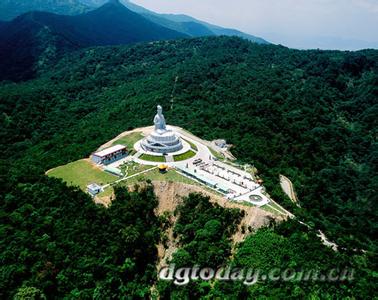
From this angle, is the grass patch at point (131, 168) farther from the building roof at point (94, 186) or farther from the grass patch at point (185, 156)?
the grass patch at point (185, 156)

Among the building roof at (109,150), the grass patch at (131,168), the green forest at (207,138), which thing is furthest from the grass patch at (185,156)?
the building roof at (109,150)

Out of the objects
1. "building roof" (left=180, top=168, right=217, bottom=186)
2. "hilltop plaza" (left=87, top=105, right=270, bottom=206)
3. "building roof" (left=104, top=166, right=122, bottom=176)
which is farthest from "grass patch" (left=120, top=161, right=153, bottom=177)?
"building roof" (left=180, top=168, right=217, bottom=186)

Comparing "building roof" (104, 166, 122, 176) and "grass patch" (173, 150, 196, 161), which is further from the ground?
"grass patch" (173, 150, 196, 161)

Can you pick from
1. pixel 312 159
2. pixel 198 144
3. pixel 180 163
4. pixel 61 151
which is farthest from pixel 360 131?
pixel 61 151

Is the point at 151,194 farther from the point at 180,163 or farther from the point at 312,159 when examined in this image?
the point at 312,159

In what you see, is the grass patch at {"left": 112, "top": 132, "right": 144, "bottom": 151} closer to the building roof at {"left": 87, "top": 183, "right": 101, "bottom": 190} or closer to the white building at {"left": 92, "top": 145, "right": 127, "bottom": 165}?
the white building at {"left": 92, "top": 145, "right": 127, "bottom": 165}
